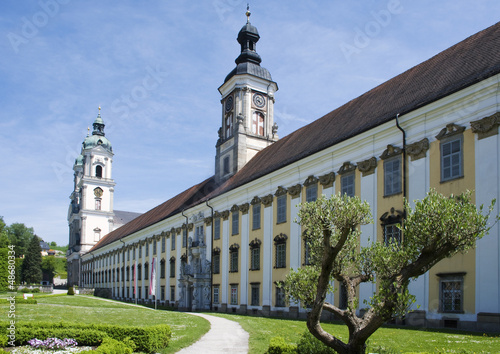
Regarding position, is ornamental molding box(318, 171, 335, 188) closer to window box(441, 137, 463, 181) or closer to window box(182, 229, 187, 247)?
window box(441, 137, 463, 181)

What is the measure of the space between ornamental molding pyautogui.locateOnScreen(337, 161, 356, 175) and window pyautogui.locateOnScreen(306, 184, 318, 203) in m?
2.43

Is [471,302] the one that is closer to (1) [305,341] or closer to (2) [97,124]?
(1) [305,341]

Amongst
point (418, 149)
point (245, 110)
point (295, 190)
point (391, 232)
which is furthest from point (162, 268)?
point (418, 149)

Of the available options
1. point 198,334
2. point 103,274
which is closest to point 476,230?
point 198,334

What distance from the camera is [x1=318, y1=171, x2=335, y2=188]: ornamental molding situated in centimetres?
2923

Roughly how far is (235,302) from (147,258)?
26126mm

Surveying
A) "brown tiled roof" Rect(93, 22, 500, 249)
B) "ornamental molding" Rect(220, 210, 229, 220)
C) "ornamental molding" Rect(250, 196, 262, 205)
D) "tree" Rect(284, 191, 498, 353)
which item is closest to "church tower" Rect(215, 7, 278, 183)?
"ornamental molding" Rect(220, 210, 229, 220)

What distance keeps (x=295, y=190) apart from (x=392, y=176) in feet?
28.3

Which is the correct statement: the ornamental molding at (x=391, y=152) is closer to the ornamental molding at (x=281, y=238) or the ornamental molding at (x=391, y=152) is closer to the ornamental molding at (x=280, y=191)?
A: the ornamental molding at (x=280, y=191)

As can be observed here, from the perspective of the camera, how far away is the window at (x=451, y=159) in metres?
21.6

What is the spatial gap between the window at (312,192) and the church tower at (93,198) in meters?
86.9

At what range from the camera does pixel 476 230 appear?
36.4ft

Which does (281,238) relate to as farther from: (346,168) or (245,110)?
(245,110)

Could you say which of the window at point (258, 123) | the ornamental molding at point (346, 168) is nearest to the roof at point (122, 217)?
the window at point (258, 123)
